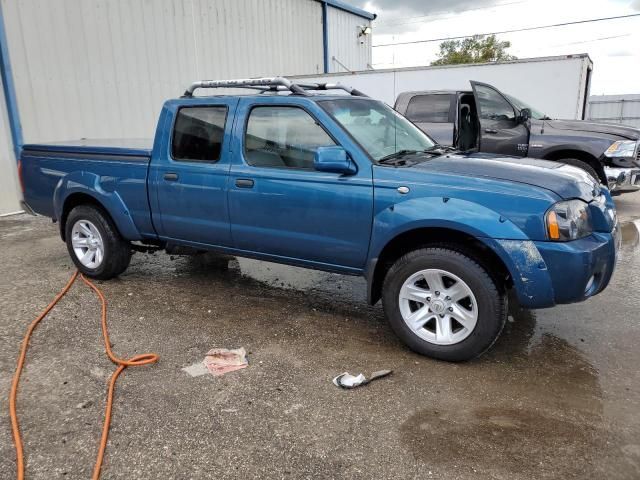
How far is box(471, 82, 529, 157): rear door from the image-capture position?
779cm

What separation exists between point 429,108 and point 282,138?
4.98 metres

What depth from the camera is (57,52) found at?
9336 millimetres

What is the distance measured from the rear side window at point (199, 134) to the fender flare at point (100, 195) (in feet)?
2.62

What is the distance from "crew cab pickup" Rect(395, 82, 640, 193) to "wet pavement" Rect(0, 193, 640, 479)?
11.0ft

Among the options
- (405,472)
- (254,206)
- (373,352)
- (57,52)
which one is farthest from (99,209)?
(57,52)

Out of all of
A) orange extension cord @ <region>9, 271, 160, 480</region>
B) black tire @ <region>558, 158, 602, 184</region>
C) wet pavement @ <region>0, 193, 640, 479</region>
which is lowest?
wet pavement @ <region>0, 193, 640, 479</region>

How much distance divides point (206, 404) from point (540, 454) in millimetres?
1826

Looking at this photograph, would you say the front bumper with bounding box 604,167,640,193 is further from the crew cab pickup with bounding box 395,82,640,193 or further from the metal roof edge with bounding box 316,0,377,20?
the metal roof edge with bounding box 316,0,377,20

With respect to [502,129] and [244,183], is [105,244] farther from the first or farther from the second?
[502,129]

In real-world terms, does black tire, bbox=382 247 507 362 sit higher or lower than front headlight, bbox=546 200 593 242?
lower

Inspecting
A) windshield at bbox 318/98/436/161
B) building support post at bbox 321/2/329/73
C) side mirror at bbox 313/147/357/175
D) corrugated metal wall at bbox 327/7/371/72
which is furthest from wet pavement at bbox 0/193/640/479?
corrugated metal wall at bbox 327/7/371/72

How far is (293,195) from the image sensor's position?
3.86 meters

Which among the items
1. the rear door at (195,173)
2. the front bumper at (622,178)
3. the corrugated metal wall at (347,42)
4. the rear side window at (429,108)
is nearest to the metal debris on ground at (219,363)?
the rear door at (195,173)

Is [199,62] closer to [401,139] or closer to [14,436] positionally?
[401,139]
